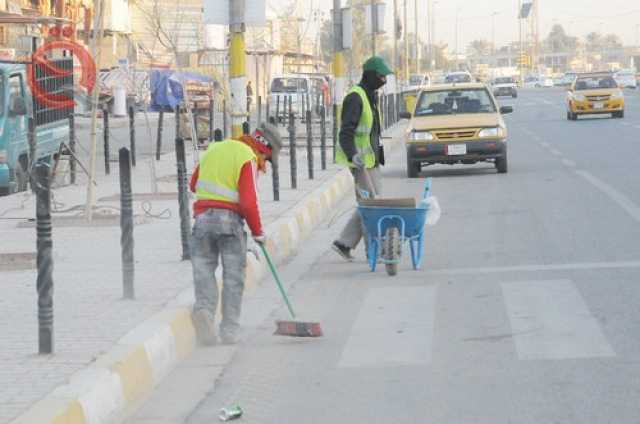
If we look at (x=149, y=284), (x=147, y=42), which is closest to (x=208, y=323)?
(x=149, y=284)

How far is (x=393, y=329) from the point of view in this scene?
31.0 ft

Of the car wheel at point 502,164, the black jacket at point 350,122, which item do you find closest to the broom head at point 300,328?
the black jacket at point 350,122

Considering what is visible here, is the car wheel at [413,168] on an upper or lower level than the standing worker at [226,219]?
lower

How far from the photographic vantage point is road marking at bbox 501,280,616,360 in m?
8.28

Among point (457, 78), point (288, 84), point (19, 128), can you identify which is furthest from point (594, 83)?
point (19, 128)

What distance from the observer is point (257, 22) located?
1446 centimetres

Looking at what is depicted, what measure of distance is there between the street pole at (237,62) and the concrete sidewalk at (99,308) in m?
1.20

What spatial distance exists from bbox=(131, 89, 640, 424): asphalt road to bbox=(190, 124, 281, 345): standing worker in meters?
0.26

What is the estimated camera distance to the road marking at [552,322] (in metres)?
8.28

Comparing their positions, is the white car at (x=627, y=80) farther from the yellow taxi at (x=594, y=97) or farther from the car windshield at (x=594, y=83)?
the yellow taxi at (x=594, y=97)

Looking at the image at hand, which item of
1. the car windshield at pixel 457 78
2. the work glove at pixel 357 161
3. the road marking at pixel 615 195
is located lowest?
the road marking at pixel 615 195

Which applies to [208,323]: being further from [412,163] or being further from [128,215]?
[412,163]

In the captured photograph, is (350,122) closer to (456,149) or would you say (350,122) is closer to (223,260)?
(223,260)

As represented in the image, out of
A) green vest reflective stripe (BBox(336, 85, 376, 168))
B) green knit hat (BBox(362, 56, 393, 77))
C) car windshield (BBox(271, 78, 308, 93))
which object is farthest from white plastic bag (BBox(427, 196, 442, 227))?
car windshield (BBox(271, 78, 308, 93))
